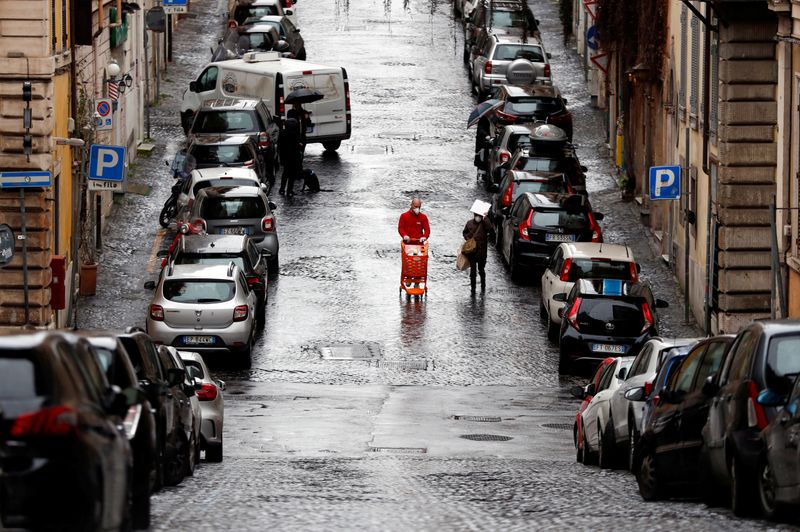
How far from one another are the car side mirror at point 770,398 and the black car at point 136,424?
4341 millimetres

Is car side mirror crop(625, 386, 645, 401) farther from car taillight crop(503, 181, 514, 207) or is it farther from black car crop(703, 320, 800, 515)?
car taillight crop(503, 181, 514, 207)

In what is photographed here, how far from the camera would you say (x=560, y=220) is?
36.5 meters

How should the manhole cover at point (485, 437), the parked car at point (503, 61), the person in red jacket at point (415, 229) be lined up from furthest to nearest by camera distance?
the parked car at point (503, 61), the person in red jacket at point (415, 229), the manhole cover at point (485, 437)

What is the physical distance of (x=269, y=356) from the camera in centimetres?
3127

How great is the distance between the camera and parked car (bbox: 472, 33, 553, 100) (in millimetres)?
52625

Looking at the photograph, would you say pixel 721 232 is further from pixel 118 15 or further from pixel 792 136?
pixel 118 15

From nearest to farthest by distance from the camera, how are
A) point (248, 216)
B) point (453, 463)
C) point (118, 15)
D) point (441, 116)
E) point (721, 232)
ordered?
point (453, 463) → point (721, 232) → point (248, 216) → point (118, 15) → point (441, 116)

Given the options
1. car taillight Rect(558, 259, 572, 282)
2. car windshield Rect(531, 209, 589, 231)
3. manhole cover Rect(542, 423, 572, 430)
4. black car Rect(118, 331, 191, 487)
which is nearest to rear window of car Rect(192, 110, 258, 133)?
car windshield Rect(531, 209, 589, 231)

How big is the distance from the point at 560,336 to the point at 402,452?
7.29 m

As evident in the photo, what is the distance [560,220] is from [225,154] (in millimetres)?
8461

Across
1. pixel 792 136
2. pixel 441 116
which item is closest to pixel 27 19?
pixel 792 136

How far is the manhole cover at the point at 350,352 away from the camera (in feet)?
103

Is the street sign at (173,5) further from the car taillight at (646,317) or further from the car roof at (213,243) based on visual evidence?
the car taillight at (646,317)

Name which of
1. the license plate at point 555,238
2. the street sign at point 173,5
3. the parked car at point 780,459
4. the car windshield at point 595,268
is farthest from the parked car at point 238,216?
the parked car at point 780,459
